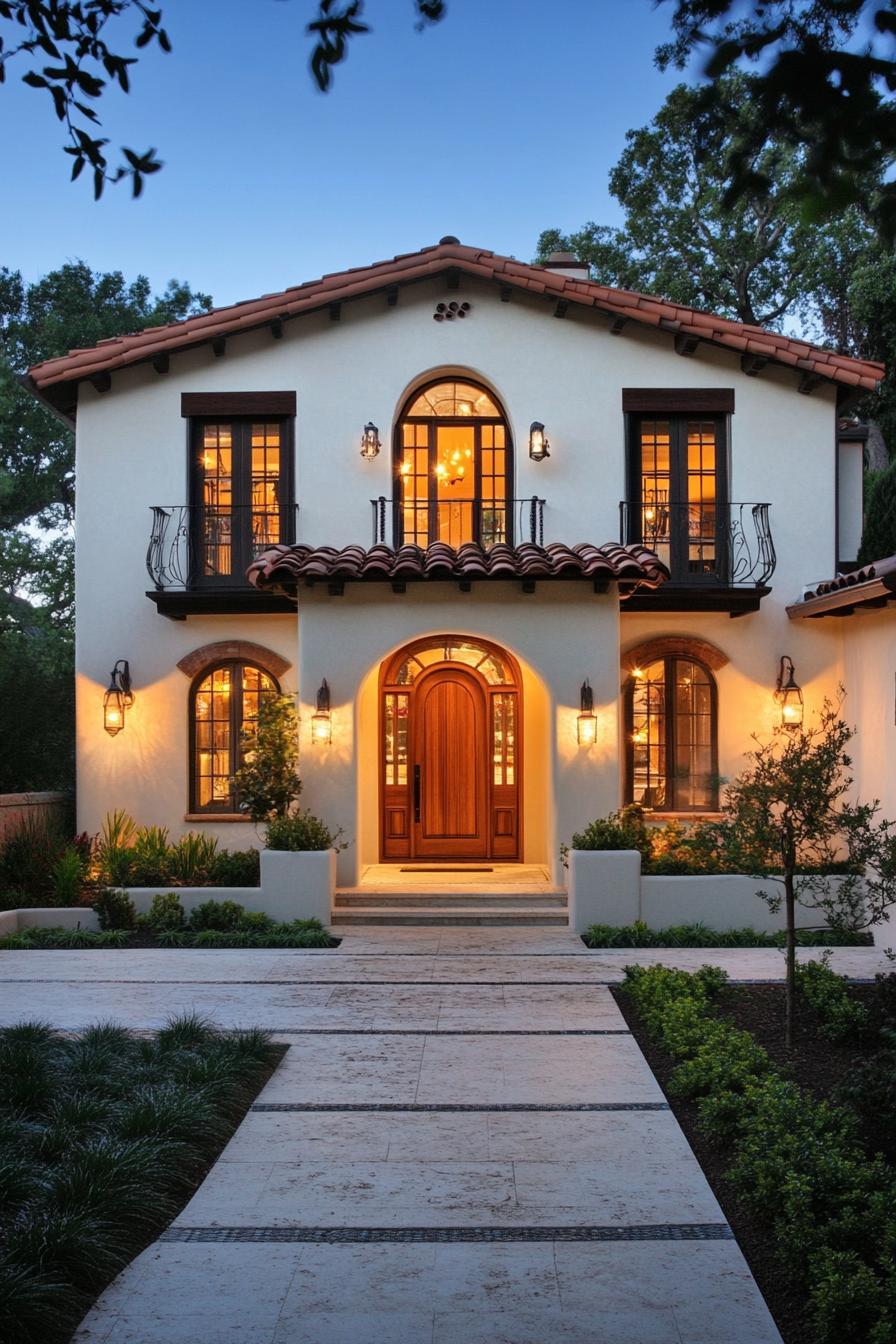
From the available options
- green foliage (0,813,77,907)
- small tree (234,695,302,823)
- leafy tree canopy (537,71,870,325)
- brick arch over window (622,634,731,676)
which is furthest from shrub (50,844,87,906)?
leafy tree canopy (537,71,870,325)

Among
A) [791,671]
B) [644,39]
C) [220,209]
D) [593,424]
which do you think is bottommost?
[791,671]

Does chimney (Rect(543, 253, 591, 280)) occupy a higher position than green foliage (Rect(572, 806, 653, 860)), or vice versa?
chimney (Rect(543, 253, 591, 280))

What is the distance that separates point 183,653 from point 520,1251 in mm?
11144

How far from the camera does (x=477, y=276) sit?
49.2 ft


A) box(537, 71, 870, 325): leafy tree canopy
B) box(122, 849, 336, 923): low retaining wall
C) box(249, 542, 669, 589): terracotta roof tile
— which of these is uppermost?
box(537, 71, 870, 325): leafy tree canopy

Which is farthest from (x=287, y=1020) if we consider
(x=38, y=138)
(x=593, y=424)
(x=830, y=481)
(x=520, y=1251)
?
(x=830, y=481)

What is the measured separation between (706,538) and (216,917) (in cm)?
756

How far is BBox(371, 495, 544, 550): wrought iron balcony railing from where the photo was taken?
49.8 ft

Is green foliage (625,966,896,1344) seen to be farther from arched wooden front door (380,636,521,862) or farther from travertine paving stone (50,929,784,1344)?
arched wooden front door (380,636,521,862)

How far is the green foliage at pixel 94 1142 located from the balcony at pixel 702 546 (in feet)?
28.1

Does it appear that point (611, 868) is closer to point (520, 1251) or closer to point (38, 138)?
point (520, 1251)

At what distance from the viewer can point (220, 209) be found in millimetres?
11656

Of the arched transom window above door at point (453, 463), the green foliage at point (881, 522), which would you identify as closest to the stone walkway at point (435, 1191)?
the arched transom window above door at point (453, 463)

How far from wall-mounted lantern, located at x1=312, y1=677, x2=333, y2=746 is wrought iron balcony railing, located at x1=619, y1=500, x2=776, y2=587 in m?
4.33
